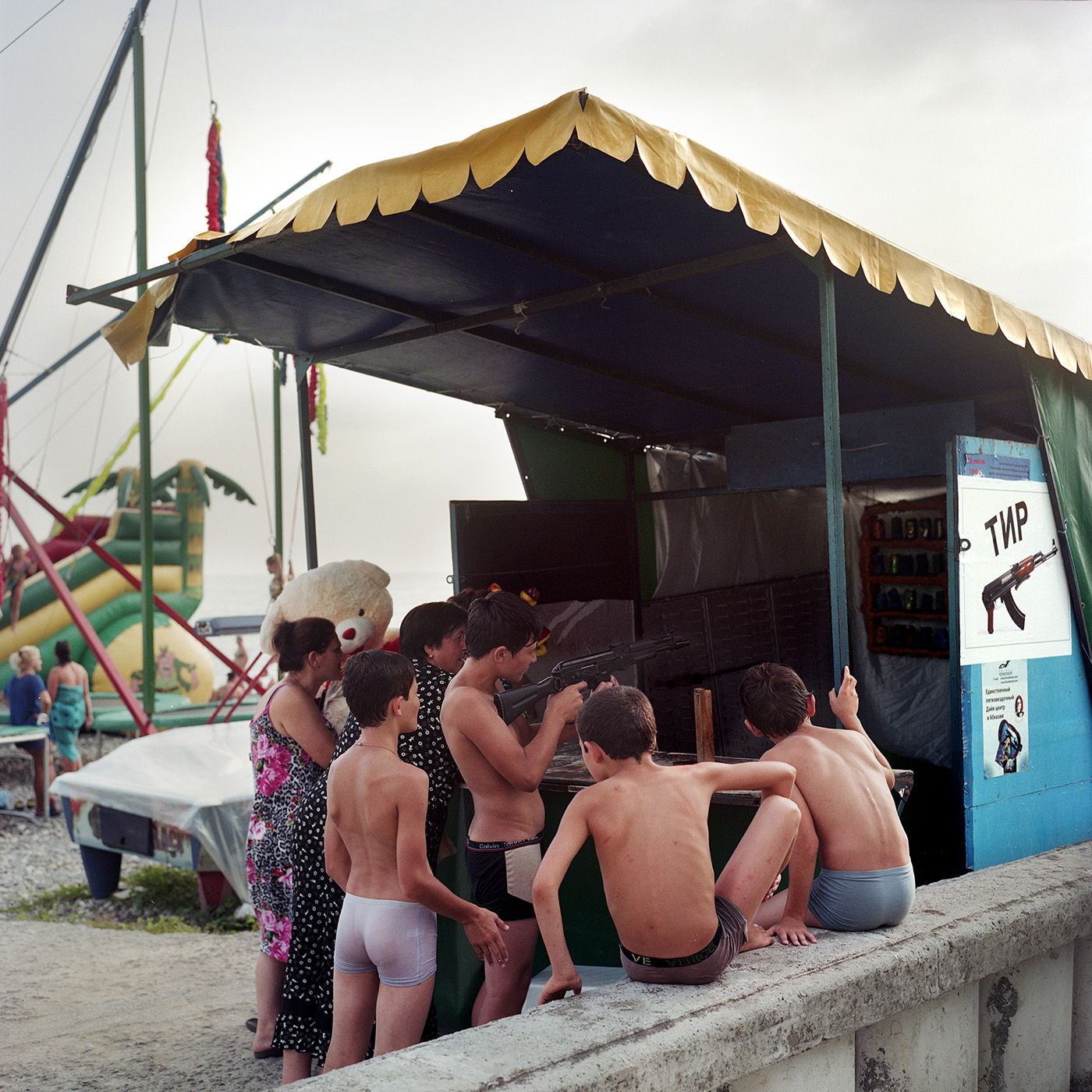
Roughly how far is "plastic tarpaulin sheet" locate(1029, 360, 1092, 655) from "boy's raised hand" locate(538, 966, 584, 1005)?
339 centimetres

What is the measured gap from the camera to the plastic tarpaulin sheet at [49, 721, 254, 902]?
21.6ft

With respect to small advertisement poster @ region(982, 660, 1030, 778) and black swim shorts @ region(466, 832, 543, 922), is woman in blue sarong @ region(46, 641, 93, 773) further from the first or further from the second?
small advertisement poster @ region(982, 660, 1030, 778)

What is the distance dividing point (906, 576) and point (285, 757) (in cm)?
551

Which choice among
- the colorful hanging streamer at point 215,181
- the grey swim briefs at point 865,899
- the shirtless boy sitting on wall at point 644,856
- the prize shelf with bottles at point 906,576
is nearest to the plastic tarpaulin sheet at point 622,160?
the shirtless boy sitting on wall at point 644,856

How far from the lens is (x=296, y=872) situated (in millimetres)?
3654

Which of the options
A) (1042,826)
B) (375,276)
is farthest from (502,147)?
(1042,826)

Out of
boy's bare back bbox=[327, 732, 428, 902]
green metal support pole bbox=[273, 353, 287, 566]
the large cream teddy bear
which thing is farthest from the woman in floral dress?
green metal support pole bbox=[273, 353, 287, 566]

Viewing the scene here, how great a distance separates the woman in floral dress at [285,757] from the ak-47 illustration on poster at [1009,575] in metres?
2.60

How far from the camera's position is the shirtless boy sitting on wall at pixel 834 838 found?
310 cm

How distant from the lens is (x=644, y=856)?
268 centimetres

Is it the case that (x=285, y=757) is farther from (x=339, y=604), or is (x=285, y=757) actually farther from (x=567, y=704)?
(x=567, y=704)

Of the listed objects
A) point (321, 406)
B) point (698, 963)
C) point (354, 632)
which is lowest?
point (698, 963)

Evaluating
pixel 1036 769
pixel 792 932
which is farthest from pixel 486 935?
pixel 1036 769

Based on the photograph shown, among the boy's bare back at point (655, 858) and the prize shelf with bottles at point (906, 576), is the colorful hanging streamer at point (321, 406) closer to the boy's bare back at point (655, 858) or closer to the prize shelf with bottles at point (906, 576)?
the prize shelf with bottles at point (906, 576)
